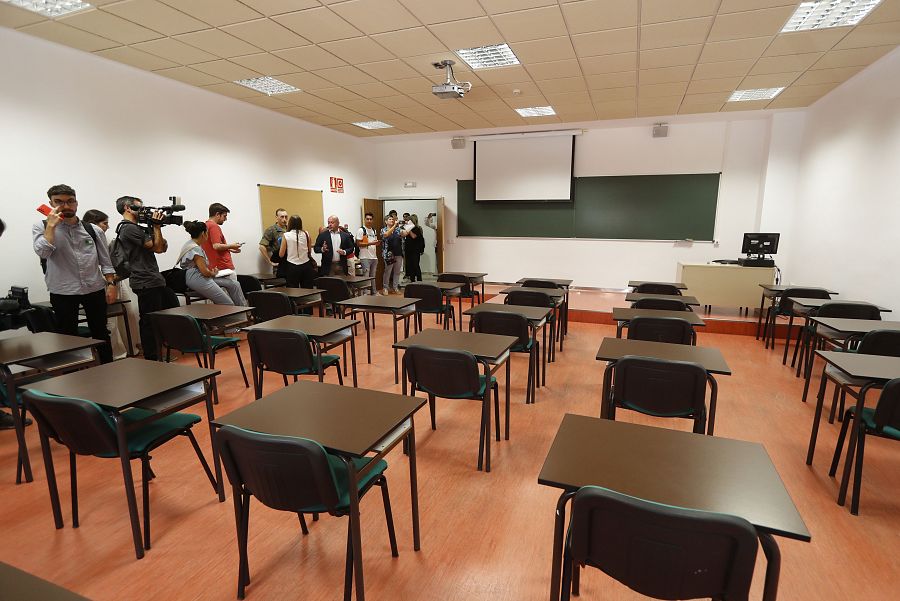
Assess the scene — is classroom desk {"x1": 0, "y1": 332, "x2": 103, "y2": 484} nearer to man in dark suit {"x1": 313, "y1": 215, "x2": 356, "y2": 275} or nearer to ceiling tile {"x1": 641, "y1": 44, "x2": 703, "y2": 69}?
man in dark suit {"x1": 313, "y1": 215, "x2": 356, "y2": 275}

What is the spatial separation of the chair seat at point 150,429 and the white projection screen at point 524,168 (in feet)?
25.9

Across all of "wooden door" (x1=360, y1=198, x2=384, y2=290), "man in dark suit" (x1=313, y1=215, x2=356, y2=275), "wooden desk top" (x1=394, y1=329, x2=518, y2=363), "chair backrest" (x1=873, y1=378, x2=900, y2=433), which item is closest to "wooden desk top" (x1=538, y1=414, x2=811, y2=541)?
"wooden desk top" (x1=394, y1=329, x2=518, y2=363)

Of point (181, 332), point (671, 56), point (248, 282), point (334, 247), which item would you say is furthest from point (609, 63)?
point (248, 282)

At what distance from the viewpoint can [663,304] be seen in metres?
4.23

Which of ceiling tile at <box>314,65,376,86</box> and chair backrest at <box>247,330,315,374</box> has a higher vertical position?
ceiling tile at <box>314,65,376,86</box>

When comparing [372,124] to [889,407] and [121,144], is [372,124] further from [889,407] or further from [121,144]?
[889,407]

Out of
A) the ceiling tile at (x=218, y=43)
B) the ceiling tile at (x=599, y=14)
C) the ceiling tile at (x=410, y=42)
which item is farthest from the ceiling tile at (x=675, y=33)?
the ceiling tile at (x=218, y=43)

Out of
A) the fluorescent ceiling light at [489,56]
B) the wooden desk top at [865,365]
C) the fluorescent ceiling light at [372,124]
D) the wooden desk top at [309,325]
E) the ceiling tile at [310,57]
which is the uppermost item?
the fluorescent ceiling light at [372,124]

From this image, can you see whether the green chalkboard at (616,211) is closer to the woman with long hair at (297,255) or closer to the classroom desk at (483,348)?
the woman with long hair at (297,255)

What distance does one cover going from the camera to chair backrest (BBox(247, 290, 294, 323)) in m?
4.64

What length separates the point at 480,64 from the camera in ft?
16.8

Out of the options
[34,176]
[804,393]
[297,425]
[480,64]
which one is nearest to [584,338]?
[804,393]

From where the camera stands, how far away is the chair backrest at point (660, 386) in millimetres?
2283

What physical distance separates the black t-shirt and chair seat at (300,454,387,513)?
368 centimetres
